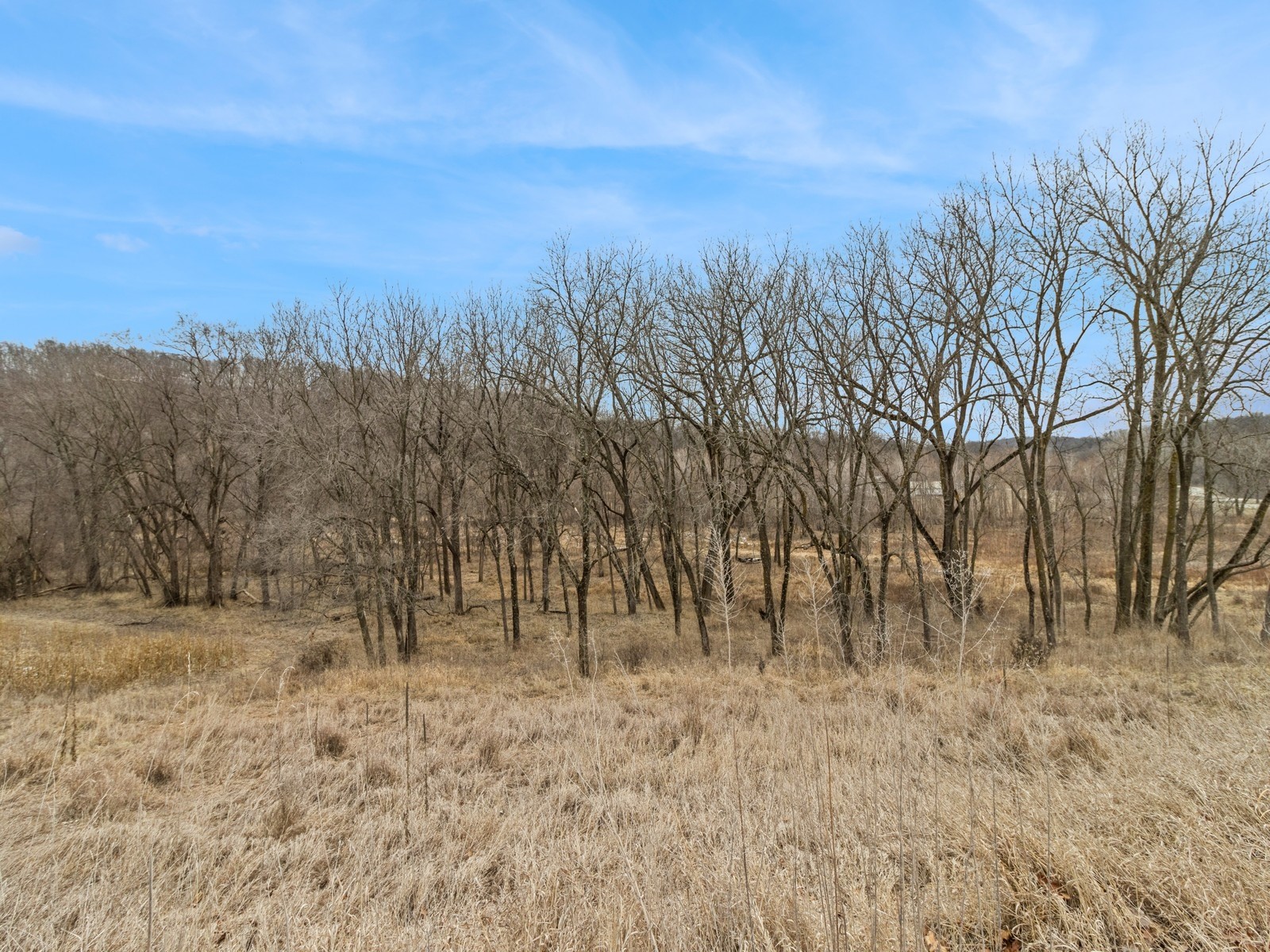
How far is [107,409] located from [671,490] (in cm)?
2597

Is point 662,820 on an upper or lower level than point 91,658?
upper

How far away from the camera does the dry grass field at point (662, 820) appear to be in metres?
3.08

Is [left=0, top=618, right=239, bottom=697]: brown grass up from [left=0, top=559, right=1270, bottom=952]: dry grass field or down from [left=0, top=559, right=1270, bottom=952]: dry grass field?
down

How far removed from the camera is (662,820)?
173 inches

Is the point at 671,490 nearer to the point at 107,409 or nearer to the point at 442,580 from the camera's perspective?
the point at 442,580

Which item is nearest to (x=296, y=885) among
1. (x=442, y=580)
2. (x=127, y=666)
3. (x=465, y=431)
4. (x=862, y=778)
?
(x=862, y=778)

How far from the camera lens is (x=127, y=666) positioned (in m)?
13.2

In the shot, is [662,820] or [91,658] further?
[91,658]

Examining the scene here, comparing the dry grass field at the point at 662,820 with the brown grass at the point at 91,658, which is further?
the brown grass at the point at 91,658

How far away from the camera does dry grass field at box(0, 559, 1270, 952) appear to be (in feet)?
10.1

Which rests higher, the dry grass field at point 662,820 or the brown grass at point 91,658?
the dry grass field at point 662,820

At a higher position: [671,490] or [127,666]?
[671,490]

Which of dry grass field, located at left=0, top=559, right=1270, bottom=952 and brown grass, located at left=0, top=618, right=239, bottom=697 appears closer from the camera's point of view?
dry grass field, located at left=0, top=559, right=1270, bottom=952

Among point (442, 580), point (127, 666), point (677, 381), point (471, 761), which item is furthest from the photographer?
point (442, 580)
